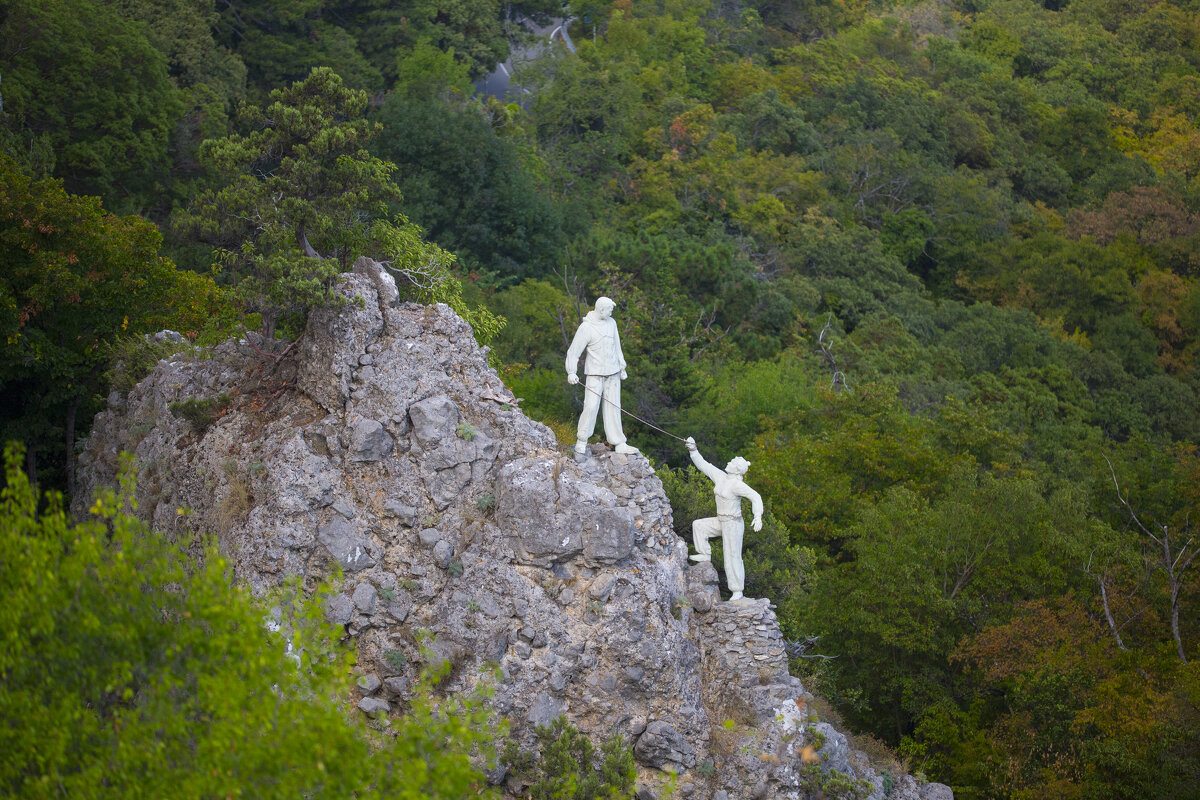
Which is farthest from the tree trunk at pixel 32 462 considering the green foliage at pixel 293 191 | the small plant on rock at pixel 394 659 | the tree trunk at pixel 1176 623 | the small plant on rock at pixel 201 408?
the tree trunk at pixel 1176 623

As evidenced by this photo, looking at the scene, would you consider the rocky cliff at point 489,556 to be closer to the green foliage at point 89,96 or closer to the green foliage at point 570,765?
the green foliage at point 570,765

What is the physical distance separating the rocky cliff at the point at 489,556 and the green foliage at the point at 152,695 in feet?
11.5

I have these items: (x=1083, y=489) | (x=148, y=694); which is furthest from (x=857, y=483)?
(x=148, y=694)

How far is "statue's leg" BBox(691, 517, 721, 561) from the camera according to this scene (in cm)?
1912

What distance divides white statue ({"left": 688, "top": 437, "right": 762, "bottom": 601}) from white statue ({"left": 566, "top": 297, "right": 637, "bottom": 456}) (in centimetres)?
134

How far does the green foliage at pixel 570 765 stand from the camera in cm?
1608

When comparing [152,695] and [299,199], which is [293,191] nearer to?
[299,199]

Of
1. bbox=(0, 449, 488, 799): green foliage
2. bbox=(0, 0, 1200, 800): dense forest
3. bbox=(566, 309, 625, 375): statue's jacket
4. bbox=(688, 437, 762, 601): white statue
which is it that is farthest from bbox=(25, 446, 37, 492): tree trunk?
bbox=(688, 437, 762, 601): white statue

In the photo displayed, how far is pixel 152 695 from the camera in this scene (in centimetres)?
1245

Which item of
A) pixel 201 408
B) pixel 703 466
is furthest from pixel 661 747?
pixel 201 408

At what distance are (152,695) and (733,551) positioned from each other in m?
9.38

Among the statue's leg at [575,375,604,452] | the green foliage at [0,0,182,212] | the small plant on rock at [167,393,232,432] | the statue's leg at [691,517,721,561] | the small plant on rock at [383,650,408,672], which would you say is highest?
the statue's leg at [575,375,604,452]

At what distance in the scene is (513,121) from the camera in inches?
2149

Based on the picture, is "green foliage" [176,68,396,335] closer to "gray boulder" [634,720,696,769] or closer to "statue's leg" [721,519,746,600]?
"statue's leg" [721,519,746,600]
